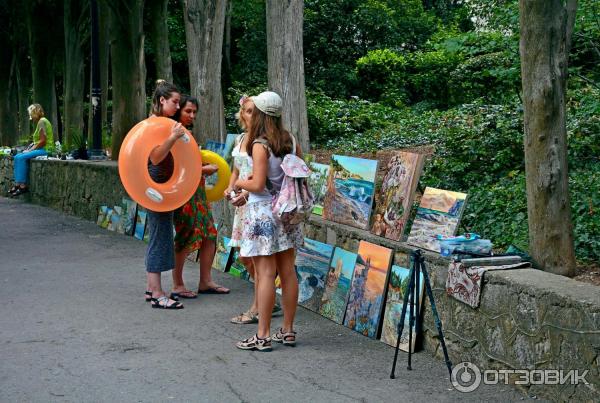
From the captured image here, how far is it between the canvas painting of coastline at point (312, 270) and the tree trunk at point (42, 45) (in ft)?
63.6

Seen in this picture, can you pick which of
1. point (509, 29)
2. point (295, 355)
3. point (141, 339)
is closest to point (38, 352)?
point (141, 339)

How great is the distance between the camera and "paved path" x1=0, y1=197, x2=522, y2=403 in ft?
19.9

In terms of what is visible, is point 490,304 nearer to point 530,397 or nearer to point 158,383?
point 530,397

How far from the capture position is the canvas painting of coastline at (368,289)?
24.7ft

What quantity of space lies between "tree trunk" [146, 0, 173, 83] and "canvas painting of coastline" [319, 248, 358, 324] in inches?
473

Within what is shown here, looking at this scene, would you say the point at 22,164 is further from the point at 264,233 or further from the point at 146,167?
the point at 264,233

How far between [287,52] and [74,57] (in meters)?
14.4

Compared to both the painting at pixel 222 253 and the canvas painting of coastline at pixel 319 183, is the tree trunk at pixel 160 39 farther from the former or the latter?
the canvas painting of coastline at pixel 319 183

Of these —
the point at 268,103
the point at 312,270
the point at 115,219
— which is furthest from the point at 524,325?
the point at 115,219

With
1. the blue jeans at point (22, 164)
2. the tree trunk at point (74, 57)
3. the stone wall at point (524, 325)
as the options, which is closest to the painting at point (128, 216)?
the blue jeans at point (22, 164)

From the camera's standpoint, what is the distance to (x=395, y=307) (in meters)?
7.36

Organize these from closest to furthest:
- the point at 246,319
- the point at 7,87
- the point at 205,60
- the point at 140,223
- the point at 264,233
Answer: the point at 264,233
the point at 246,319
the point at 140,223
the point at 205,60
the point at 7,87

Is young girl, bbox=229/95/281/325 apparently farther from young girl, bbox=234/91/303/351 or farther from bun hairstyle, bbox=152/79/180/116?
bun hairstyle, bbox=152/79/180/116

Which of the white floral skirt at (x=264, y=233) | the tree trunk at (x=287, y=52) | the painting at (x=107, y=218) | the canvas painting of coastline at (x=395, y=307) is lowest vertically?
the painting at (x=107, y=218)
